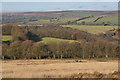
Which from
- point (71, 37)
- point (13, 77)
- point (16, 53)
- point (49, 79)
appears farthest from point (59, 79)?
point (71, 37)

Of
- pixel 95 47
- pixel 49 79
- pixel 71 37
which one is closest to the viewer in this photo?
pixel 49 79

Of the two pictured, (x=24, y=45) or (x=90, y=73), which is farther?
(x=24, y=45)

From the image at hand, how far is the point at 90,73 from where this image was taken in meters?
12.7

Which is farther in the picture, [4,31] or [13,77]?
[4,31]

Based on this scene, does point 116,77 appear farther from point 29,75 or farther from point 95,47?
point 95,47

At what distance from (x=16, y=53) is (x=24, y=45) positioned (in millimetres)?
1496

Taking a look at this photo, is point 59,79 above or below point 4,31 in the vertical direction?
below

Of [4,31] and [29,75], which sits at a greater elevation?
[4,31]

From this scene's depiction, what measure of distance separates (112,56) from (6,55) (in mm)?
13099

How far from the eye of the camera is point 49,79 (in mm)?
11516

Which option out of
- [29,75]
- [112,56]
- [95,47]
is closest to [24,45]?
[95,47]

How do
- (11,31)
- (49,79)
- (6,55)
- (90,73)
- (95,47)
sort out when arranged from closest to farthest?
1. (49,79)
2. (90,73)
3. (6,55)
4. (95,47)
5. (11,31)

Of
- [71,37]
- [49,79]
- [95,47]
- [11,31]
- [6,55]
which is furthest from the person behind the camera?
[11,31]

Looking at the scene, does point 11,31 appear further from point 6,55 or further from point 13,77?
point 13,77
